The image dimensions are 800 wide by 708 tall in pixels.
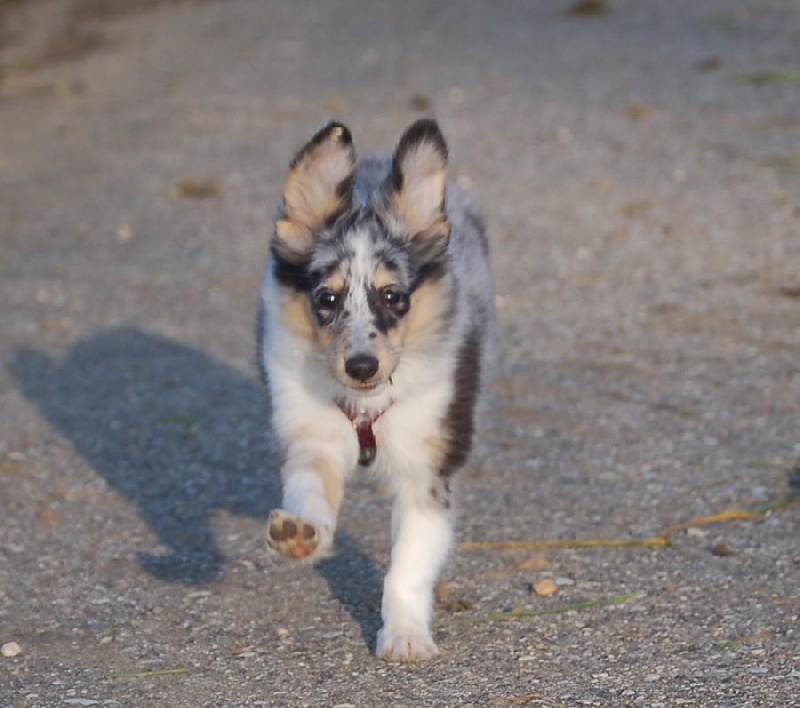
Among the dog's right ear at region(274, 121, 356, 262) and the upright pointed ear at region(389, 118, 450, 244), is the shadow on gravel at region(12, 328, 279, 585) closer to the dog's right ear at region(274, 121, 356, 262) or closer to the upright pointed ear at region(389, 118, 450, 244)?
the dog's right ear at region(274, 121, 356, 262)

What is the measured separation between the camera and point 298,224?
17.4ft

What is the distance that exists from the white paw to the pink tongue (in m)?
0.60

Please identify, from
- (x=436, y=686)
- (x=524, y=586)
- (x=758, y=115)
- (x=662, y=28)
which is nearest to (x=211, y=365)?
(x=524, y=586)

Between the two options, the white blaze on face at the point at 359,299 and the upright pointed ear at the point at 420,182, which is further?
the upright pointed ear at the point at 420,182

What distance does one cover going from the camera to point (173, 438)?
24.2ft

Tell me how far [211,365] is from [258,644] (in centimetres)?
323

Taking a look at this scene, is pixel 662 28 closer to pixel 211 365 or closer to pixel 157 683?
pixel 211 365

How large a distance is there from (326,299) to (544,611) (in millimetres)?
1294

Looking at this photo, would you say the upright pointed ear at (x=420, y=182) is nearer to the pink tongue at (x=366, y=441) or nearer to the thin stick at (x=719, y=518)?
the pink tongue at (x=366, y=441)

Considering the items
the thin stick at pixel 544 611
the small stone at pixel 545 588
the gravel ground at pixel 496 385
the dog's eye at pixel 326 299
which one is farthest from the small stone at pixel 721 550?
the dog's eye at pixel 326 299

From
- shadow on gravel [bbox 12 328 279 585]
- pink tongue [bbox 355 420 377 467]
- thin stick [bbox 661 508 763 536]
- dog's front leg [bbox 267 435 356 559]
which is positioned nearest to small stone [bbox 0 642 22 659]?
shadow on gravel [bbox 12 328 279 585]

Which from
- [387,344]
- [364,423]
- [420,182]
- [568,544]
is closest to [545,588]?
[568,544]

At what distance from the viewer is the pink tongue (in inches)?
209

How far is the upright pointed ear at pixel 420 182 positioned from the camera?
209 inches
